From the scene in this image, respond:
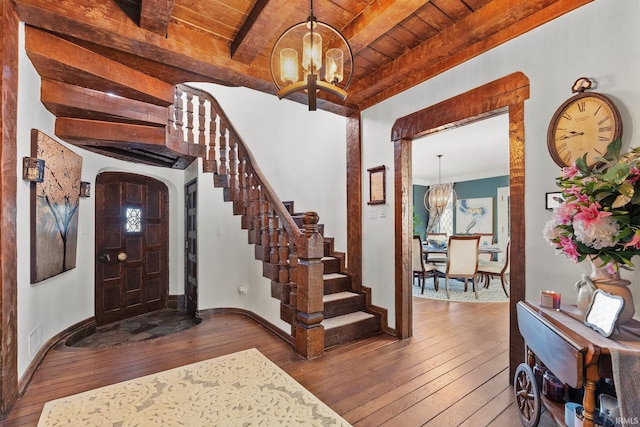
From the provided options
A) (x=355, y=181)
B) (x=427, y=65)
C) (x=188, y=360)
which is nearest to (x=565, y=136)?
(x=427, y=65)

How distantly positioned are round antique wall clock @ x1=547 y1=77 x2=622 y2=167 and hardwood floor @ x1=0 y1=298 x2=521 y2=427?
164 centimetres

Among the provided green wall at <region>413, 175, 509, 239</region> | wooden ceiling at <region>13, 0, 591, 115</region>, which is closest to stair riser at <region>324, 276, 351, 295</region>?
wooden ceiling at <region>13, 0, 591, 115</region>

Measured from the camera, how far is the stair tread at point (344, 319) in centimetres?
292

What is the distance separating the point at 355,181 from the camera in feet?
11.5

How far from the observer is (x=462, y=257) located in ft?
15.2

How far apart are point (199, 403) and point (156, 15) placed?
8.44ft

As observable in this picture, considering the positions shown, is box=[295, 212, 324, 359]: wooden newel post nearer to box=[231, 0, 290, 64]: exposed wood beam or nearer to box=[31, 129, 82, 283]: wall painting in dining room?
box=[231, 0, 290, 64]: exposed wood beam

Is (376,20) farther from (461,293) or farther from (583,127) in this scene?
(461,293)

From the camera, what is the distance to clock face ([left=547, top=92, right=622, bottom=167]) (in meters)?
1.68

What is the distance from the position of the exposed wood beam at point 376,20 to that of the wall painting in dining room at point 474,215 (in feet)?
22.9

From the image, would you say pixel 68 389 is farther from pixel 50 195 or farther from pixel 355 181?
pixel 355 181

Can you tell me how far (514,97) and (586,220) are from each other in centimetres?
123

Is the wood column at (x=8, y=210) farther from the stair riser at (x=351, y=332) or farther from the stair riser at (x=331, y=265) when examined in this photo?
the stair riser at (x=331, y=265)

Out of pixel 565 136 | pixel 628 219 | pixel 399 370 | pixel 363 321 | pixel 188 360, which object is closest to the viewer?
pixel 628 219
